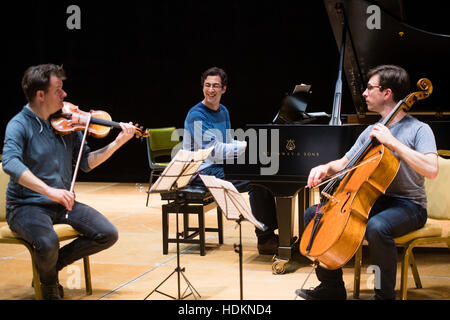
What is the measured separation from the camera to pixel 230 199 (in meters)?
2.40

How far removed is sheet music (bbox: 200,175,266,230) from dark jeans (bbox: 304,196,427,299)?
65cm

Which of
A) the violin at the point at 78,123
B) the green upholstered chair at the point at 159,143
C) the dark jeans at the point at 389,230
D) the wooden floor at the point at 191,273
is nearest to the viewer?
the dark jeans at the point at 389,230

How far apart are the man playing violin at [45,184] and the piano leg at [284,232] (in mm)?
1094

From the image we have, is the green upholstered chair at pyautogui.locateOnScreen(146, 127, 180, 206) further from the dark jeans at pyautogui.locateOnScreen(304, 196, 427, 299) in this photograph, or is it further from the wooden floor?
the dark jeans at pyautogui.locateOnScreen(304, 196, 427, 299)

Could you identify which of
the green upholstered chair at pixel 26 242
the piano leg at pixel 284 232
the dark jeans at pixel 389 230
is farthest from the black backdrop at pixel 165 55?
the green upholstered chair at pixel 26 242

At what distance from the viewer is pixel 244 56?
7203 millimetres

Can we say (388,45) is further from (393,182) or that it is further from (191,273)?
(191,273)

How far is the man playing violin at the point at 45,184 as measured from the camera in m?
2.75

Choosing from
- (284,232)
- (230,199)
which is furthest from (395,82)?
(284,232)

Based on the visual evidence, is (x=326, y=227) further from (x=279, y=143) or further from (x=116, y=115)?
(x=116, y=115)

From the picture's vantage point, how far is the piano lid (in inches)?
153

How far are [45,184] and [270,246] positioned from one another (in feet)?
5.84

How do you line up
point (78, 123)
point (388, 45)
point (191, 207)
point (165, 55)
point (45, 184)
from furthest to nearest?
point (165, 55) < point (388, 45) < point (191, 207) < point (78, 123) < point (45, 184)

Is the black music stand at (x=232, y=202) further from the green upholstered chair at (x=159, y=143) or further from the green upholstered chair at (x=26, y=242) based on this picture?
the green upholstered chair at (x=159, y=143)
